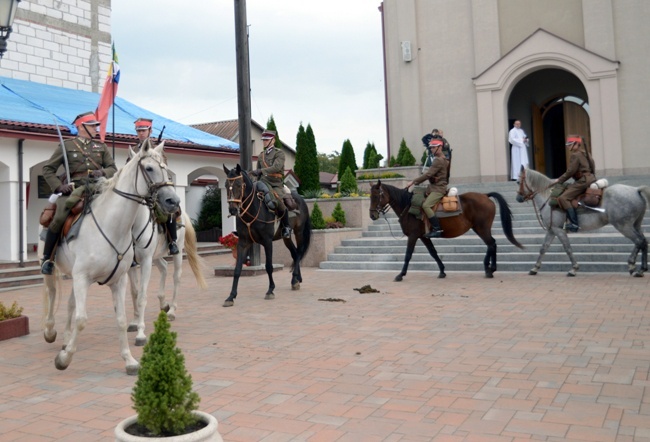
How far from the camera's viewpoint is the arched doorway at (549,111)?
2205cm

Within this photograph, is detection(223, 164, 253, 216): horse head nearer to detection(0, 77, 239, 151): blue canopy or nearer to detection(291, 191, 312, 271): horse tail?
detection(291, 191, 312, 271): horse tail

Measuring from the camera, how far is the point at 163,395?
128 inches

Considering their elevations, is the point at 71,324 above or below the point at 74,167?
below

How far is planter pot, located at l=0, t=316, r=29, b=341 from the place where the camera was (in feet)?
25.9

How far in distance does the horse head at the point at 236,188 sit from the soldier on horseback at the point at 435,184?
12.7 feet

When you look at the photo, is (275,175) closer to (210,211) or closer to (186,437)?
(186,437)

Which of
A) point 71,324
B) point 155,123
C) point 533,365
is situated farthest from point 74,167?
point 155,123

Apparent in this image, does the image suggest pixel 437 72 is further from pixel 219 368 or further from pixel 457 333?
pixel 219 368

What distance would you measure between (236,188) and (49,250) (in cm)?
409

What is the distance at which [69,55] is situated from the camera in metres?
21.1

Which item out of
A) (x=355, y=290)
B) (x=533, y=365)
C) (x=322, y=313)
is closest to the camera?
(x=533, y=365)

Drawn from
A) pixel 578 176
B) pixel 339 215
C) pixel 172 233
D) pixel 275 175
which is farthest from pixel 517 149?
pixel 172 233

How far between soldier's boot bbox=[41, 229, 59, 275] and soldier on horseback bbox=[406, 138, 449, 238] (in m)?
7.74

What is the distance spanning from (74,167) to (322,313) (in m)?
4.09
